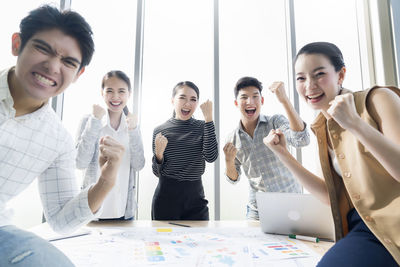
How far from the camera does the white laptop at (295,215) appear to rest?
3.55 feet

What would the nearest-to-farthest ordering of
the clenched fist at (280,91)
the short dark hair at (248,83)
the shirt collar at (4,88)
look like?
the shirt collar at (4,88), the clenched fist at (280,91), the short dark hair at (248,83)

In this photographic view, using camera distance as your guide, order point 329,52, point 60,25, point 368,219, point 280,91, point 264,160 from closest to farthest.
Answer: point 368,219
point 60,25
point 329,52
point 280,91
point 264,160

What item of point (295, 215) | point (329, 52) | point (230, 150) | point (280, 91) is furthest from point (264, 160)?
point (329, 52)

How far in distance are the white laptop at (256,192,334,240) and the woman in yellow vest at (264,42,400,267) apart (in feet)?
0.27

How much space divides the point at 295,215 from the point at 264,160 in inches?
26.5

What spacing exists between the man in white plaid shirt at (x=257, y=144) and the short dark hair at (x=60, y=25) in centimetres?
102

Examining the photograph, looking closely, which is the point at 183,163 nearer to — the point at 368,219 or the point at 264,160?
the point at 264,160

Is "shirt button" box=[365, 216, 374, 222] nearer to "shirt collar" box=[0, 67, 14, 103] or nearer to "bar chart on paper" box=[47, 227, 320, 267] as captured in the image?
"bar chart on paper" box=[47, 227, 320, 267]

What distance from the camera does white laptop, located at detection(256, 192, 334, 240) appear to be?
1081mm

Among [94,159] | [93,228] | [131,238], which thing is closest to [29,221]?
[94,159]

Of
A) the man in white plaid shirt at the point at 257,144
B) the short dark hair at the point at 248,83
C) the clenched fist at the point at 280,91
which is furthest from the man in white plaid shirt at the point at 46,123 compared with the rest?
the short dark hair at the point at 248,83

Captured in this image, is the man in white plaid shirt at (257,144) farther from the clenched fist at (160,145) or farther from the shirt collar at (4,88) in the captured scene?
the shirt collar at (4,88)

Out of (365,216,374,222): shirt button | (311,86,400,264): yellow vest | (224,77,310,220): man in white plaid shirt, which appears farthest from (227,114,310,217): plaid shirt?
(365,216,374,222): shirt button

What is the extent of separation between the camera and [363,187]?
764 mm
